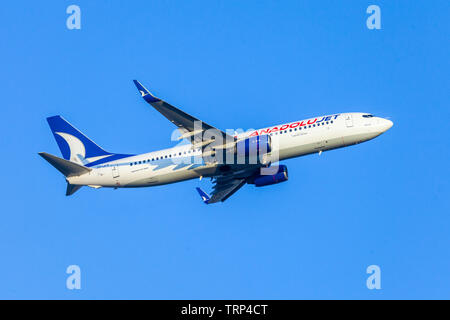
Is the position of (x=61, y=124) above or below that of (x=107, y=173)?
above

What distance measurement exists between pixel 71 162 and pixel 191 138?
1209 cm

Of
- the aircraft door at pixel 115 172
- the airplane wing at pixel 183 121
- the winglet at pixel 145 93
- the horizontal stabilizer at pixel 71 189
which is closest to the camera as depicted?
the winglet at pixel 145 93

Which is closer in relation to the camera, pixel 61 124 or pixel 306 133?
pixel 306 133

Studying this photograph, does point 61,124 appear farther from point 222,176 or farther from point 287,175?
point 287,175

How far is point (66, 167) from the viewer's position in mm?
60812

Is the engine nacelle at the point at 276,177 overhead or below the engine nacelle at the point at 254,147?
below

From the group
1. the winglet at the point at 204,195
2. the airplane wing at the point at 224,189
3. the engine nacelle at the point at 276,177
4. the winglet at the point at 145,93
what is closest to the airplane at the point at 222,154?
the engine nacelle at the point at 276,177

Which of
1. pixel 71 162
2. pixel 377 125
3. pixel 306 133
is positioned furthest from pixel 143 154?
pixel 377 125

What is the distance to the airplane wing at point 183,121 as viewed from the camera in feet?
171

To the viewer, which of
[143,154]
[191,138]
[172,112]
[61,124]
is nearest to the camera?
[172,112]

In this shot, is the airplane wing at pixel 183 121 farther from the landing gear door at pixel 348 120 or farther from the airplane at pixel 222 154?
the landing gear door at pixel 348 120

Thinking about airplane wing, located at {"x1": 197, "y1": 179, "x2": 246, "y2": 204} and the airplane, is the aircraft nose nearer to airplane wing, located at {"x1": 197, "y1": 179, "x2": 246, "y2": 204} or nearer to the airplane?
the airplane

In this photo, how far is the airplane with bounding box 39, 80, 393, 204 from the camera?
5812 cm

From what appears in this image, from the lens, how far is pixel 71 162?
199ft
